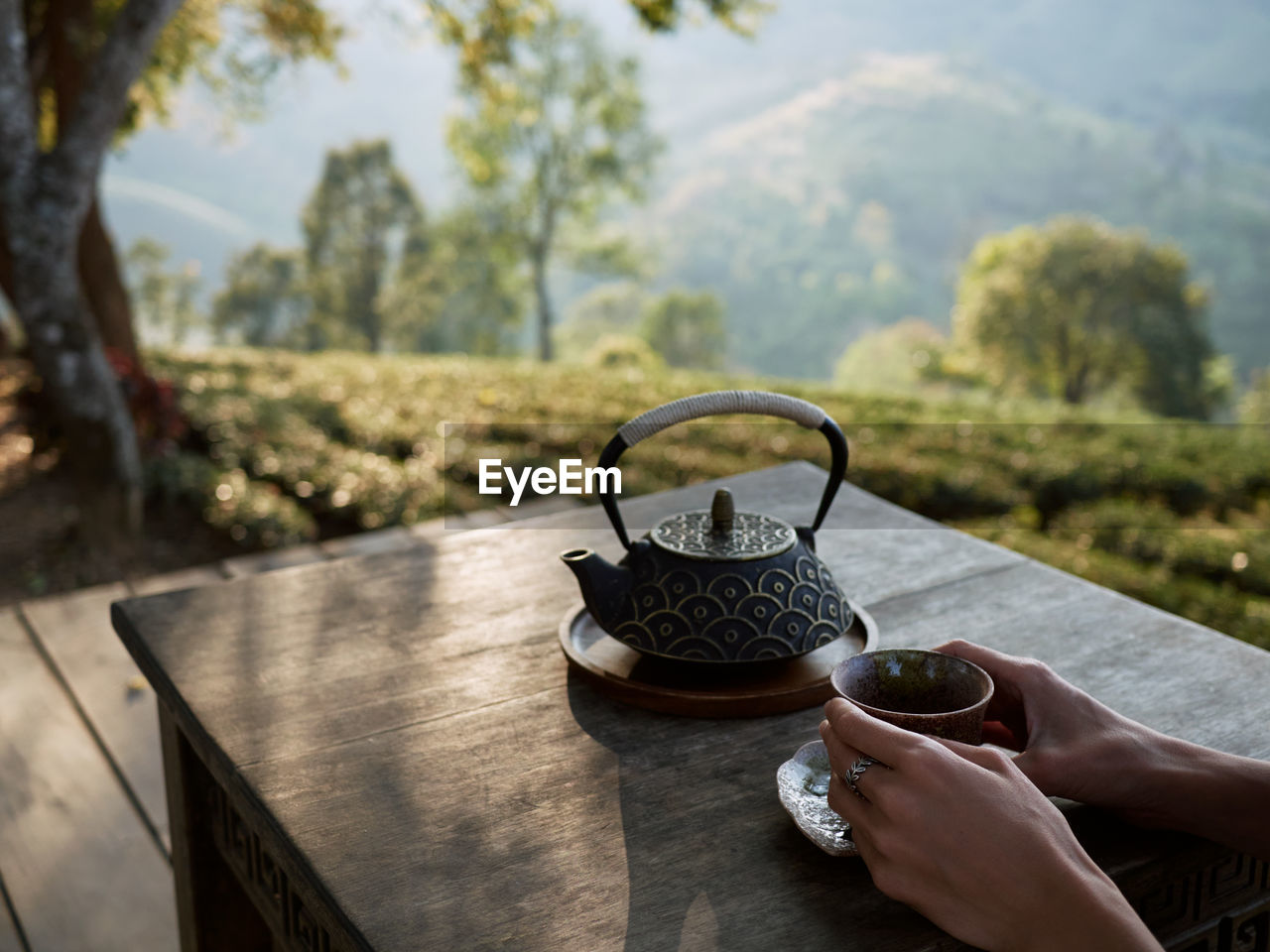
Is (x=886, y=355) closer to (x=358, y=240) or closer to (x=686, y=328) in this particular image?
(x=686, y=328)

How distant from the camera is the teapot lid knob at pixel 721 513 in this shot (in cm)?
108

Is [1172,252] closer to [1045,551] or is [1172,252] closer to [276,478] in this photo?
[1045,551]

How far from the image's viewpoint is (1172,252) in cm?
1523

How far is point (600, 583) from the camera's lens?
1087 millimetres

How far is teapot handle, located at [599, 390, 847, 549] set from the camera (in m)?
1.03

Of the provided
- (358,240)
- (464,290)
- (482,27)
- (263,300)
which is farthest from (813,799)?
(464,290)

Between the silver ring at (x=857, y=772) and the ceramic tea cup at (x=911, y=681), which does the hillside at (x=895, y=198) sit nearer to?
the ceramic tea cup at (x=911, y=681)

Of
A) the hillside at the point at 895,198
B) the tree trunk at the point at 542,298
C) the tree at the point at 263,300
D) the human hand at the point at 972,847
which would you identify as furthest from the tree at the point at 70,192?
the hillside at the point at 895,198

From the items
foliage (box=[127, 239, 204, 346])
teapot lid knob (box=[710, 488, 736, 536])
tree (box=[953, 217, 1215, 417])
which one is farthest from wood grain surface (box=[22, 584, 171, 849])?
foliage (box=[127, 239, 204, 346])

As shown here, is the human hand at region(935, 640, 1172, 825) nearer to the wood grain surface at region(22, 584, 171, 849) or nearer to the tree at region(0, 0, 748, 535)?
the wood grain surface at region(22, 584, 171, 849)

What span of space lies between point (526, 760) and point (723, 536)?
31 centimetres

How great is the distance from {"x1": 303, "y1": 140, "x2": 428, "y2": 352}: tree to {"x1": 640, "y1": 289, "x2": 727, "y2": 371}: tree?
821cm

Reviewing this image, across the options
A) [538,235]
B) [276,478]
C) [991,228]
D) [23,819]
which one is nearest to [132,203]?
[538,235]

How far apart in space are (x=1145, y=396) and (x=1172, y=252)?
223 centimetres
